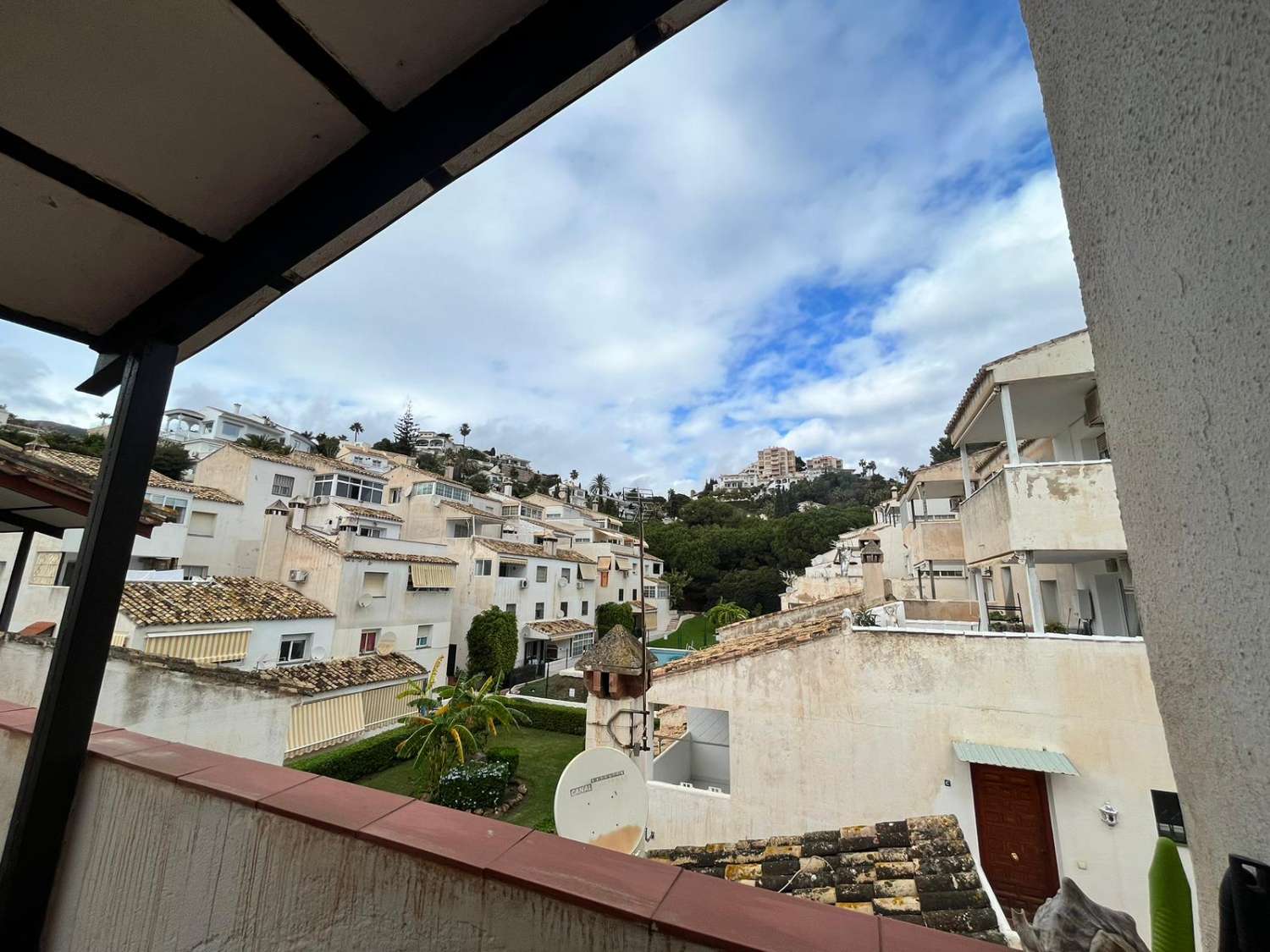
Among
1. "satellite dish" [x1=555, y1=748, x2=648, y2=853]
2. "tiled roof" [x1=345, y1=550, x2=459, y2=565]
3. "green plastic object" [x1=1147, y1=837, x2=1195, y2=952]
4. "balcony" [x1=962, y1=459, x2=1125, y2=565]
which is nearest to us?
"green plastic object" [x1=1147, y1=837, x2=1195, y2=952]

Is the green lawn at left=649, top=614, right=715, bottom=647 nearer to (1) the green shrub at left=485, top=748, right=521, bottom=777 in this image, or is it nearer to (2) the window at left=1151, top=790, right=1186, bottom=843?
(1) the green shrub at left=485, top=748, right=521, bottom=777

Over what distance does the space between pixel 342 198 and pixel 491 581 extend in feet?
82.0

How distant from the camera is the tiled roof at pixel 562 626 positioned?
1065 inches

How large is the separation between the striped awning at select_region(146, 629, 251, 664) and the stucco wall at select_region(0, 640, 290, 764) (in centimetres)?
602

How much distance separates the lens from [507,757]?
45.1ft

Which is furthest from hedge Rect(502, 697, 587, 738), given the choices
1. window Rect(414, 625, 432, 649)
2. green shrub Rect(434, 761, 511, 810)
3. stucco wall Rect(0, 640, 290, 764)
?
stucco wall Rect(0, 640, 290, 764)

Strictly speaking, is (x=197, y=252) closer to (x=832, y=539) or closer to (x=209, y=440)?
(x=832, y=539)

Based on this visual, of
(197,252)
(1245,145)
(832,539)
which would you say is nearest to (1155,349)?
(1245,145)

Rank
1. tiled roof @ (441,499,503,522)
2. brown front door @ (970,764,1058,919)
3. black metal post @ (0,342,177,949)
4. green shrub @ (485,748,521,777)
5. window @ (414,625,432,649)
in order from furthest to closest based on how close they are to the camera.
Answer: tiled roof @ (441,499,503,522) → window @ (414,625,432,649) → green shrub @ (485,748,521,777) → brown front door @ (970,764,1058,919) → black metal post @ (0,342,177,949)

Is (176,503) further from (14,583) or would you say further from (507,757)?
(14,583)

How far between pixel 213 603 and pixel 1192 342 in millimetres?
18692

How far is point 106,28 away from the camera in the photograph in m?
1.19

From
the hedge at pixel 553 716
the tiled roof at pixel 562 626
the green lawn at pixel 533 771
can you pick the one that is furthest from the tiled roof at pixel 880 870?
the tiled roof at pixel 562 626

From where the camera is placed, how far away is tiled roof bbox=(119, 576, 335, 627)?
41.4ft
